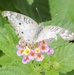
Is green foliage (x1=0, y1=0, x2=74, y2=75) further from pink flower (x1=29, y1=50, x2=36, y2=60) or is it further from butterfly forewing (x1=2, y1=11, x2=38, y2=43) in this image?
butterfly forewing (x1=2, y1=11, x2=38, y2=43)

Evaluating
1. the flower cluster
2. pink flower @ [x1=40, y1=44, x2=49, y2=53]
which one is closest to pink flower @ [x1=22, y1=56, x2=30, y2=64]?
the flower cluster

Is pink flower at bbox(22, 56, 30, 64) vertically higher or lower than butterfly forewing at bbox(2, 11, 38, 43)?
lower

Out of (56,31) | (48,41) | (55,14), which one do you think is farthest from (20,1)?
(56,31)

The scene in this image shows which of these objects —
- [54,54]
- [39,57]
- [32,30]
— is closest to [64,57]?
[54,54]

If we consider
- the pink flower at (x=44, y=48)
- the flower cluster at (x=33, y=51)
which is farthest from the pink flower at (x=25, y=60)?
the pink flower at (x=44, y=48)

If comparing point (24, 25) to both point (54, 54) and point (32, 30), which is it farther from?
point (54, 54)

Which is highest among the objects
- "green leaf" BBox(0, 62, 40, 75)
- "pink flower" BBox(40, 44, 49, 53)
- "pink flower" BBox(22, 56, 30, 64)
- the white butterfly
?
the white butterfly
